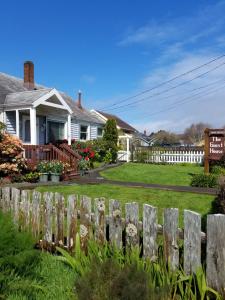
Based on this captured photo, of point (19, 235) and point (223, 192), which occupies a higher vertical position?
point (223, 192)

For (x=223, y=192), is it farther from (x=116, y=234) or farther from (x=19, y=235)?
(x=19, y=235)

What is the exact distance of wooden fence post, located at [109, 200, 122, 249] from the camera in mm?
3400

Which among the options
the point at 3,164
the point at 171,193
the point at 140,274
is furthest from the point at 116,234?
the point at 3,164

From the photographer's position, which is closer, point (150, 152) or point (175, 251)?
point (175, 251)

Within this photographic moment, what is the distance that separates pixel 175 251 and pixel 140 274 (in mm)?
665

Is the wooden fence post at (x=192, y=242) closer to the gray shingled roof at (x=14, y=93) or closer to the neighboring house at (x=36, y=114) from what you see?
the neighboring house at (x=36, y=114)

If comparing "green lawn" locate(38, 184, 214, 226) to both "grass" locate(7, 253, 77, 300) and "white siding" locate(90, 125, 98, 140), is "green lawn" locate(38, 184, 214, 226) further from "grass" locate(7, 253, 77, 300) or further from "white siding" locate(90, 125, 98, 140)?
"white siding" locate(90, 125, 98, 140)

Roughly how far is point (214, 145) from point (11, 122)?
10803mm

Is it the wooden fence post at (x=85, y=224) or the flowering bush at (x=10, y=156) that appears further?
the flowering bush at (x=10, y=156)

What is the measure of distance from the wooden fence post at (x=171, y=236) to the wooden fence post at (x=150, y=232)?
137 mm

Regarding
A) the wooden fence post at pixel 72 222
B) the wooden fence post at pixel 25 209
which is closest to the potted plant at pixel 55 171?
the wooden fence post at pixel 25 209

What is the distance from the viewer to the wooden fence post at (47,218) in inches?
164

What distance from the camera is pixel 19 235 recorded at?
3.50 m

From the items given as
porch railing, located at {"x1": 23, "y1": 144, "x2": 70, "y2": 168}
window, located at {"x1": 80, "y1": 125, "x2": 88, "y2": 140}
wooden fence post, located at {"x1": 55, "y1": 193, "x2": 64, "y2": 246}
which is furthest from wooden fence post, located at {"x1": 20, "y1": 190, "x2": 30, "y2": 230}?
window, located at {"x1": 80, "y1": 125, "x2": 88, "y2": 140}
